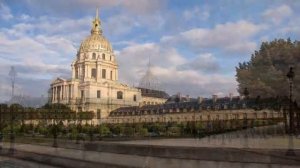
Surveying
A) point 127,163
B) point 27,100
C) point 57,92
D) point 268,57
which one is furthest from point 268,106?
point 57,92

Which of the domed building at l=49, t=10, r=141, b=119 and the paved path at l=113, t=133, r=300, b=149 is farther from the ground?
the domed building at l=49, t=10, r=141, b=119

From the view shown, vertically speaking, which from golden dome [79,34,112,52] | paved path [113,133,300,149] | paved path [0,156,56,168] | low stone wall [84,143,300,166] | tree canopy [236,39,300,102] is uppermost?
golden dome [79,34,112,52]

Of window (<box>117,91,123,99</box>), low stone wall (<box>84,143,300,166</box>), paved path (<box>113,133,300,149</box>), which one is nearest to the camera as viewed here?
low stone wall (<box>84,143,300,166</box>)

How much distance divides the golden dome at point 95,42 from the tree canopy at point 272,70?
332 ft

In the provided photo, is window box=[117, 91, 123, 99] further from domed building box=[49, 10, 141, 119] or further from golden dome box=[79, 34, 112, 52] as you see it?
golden dome box=[79, 34, 112, 52]

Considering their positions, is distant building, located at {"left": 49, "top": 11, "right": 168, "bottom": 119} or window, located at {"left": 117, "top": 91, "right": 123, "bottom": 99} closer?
distant building, located at {"left": 49, "top": 11, "right": 168, "bottom": 119}

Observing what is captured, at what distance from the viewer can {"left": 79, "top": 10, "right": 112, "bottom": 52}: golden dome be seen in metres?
142

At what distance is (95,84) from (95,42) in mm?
17113

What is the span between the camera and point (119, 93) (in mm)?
141750

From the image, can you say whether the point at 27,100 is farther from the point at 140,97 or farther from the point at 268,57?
the point at 268,57

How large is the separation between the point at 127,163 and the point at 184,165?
3.30 metres

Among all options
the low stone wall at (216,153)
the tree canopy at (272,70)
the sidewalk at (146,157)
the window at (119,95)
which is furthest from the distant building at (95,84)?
the low stone wall at (216,153)

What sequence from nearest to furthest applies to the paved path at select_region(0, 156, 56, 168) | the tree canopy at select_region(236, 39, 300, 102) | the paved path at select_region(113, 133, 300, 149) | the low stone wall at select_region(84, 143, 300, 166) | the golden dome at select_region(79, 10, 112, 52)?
the low stone wall at select_region(84, 143, 300, 166)
the paved path at select_region(0, 156, 56, 168)
the paved path at select_region(113, 133, 300, 149)
the tree canopy at select_region(236, 39, 300, 102)
the golden dome at select_region(79, 10, 112, 52)

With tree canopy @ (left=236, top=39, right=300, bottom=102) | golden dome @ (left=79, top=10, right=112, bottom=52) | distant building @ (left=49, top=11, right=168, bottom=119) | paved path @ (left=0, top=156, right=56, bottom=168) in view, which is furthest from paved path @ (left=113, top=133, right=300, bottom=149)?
golden dome @ (left=79, top=10, right=112, bottom=52)
